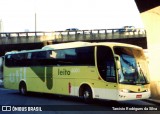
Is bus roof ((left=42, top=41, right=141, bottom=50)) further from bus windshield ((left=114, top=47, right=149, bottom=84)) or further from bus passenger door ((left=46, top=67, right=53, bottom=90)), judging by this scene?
bus passenger door ((left=46, top=67, right=53, bottom=90))

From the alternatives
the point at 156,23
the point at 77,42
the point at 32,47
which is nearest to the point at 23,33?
the point at 32,47

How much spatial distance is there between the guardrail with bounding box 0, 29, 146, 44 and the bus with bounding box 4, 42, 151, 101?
586 millimetres

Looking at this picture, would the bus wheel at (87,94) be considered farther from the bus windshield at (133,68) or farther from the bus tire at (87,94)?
the bus windshield at (133,68)

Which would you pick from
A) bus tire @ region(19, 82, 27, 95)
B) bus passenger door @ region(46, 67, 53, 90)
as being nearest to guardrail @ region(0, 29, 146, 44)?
bus passenger door @ region(46, 67, 53, 90)

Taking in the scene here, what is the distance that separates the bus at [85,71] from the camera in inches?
438

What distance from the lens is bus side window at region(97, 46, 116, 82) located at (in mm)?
11604

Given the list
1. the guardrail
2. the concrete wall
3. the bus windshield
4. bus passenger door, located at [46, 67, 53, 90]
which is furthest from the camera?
the concrete wall

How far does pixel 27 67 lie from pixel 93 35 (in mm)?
3633

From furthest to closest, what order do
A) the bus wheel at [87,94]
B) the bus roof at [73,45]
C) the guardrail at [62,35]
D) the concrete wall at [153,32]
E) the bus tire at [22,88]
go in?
the concrete wall at [153,32] → the bus tire at [22,88] → the bus wheel at [87,94] → the bus roof at [73,45] → the guardrail at [62,35]

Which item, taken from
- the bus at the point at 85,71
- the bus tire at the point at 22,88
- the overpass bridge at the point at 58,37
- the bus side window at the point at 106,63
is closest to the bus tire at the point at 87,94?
the bus at the point at 85,71

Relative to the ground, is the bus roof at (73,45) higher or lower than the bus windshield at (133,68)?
higher

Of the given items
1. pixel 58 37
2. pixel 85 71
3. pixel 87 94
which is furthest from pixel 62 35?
pixel 87 94

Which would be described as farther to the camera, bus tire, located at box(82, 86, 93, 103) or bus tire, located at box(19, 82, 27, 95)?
bus tire, located at box(19, 82, 27, 95)

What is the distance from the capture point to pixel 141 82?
1107cm
